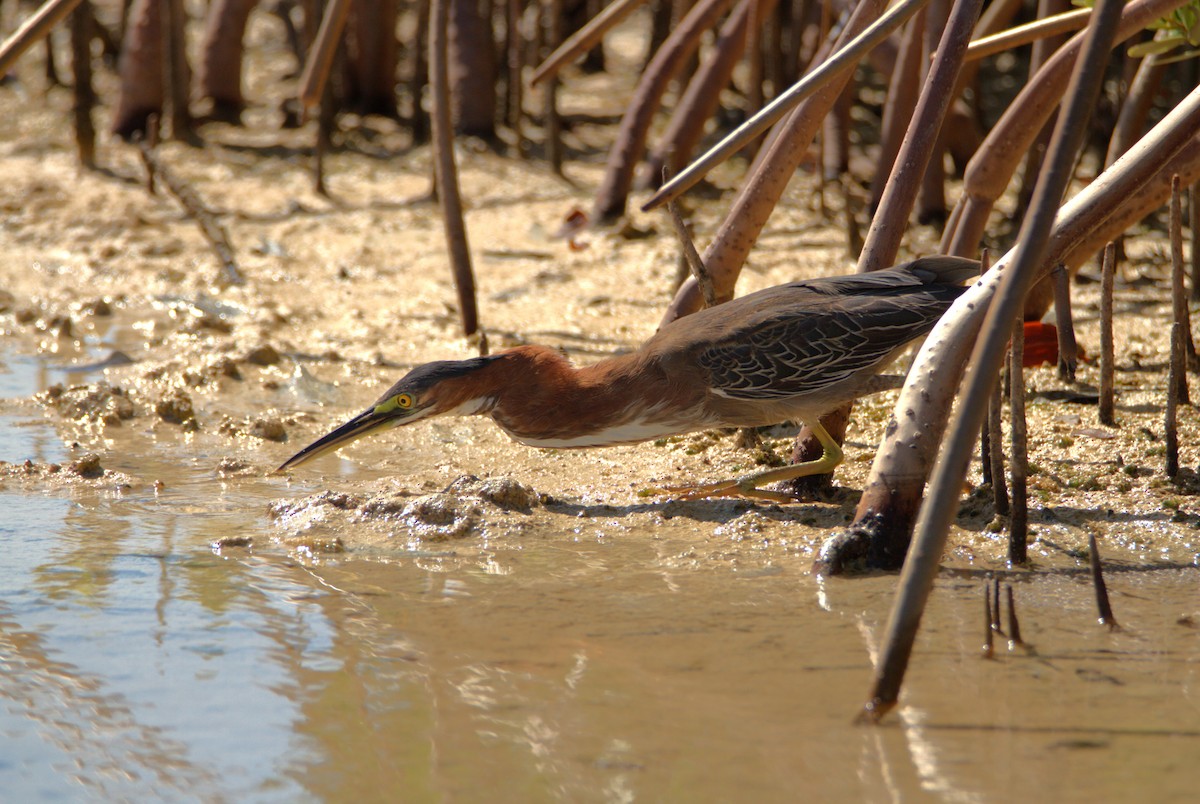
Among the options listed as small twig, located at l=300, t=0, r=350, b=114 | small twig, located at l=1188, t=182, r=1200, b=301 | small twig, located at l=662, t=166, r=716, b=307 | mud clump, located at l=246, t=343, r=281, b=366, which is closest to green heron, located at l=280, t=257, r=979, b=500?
small twig, located at l=662, t=166, r=716, b=307

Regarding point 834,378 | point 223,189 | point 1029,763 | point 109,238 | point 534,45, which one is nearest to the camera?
point 1029,763

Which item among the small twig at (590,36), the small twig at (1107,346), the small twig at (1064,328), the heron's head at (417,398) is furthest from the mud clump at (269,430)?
the small twig at (1107,346)

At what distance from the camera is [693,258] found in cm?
457

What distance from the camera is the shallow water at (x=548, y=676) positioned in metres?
2.76

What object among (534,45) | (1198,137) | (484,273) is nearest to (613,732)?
(1198,137)

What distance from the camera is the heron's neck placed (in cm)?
450

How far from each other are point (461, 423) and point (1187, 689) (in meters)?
3.39

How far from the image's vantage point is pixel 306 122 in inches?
415

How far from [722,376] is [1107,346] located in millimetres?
1496

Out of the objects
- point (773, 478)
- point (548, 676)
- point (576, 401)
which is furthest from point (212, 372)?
point (548, 676)

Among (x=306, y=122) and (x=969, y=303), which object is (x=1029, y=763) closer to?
(x=969, y=303)

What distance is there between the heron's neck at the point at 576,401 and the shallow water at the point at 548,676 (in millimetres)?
384

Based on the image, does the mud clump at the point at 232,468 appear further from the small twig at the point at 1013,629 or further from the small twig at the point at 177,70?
the small twig at the point at 177,70

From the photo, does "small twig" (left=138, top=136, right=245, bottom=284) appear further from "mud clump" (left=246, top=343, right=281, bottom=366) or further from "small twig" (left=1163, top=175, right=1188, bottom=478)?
"small twig" (left=1163, top=175, right=1188, bottom=478)
